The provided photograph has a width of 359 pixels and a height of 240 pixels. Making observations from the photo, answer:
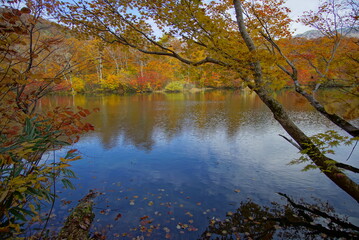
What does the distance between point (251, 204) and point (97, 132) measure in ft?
25.2

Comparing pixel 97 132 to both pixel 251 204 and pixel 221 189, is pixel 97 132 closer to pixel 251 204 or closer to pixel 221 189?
pixel 221 189

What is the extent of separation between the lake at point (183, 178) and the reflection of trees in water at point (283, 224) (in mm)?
203

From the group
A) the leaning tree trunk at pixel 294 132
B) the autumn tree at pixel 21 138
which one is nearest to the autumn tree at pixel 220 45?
the leaning tree trunk at pixel 294 132

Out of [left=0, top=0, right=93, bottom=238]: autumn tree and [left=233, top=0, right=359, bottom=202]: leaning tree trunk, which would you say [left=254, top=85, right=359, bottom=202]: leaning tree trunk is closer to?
[left=233, top=0, right=359, bottom=202]: leaning tree trunk

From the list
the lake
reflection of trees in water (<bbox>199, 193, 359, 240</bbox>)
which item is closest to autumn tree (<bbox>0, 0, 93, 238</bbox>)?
the lake

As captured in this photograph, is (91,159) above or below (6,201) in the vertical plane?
below

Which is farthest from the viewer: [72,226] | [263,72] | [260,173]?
[260,173]

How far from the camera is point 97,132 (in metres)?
9.58

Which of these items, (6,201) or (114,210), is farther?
(114,210)

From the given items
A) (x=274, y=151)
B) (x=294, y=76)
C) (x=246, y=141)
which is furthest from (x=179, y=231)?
(x=246, y=141)

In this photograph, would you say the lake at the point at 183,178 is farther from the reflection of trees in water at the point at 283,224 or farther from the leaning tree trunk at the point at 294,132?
the leaning tree trunk at the point at 294,132

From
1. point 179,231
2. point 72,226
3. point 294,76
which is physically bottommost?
point 179,231

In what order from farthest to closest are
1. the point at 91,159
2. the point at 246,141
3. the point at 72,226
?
the point at 246,141 < the point at 91,159 < the point at 72,226

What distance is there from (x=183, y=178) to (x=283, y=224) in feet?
8.13
